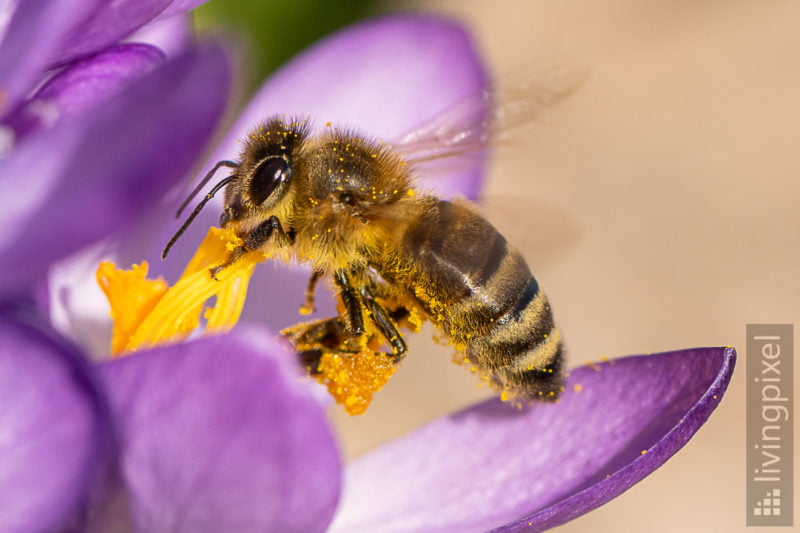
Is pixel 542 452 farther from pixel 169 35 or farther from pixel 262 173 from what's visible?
pixel 169 35

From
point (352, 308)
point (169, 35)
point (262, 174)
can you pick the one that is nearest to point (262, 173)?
point (262, 174)

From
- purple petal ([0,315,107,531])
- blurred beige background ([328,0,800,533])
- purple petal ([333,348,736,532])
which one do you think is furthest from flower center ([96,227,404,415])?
blurred beige background ([328,0,800,533])

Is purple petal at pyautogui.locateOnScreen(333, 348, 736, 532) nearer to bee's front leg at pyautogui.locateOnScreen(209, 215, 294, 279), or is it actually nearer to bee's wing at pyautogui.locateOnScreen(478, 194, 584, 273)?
bee's wing at pyautogui.locateOnScreen(478, 194, 584, 273)

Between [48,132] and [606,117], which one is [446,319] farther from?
[606,117]

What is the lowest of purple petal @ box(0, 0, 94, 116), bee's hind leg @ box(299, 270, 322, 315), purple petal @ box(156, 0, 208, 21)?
bee's hind leg @ box(299, 270, 322, 315)

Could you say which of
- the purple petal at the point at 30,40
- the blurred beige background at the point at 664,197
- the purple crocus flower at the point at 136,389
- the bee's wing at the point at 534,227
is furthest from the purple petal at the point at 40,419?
the blurred beige background at the point at 664,197

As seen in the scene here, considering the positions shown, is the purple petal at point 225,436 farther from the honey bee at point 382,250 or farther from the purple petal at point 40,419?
the honey bee at point 382,250
